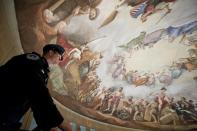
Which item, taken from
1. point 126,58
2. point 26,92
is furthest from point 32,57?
point 126,58

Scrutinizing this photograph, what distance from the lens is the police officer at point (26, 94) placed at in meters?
2.95

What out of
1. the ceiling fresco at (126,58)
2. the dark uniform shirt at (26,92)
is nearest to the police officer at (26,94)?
the dark uniform shirt at (26,92)

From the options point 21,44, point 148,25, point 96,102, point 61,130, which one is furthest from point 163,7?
point 61,130

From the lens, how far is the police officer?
9.68 ft

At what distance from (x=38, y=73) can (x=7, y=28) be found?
18.2ft

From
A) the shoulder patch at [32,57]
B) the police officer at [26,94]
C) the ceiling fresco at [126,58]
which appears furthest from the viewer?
the ceiling fresco at [126,58]

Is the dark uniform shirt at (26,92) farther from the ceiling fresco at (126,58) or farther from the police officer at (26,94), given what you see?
the ceiling fresco at (126,58)

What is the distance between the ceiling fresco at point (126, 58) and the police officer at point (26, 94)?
534 centimetres

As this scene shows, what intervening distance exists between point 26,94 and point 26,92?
0.02 meters

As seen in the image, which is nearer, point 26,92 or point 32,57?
point 26,92

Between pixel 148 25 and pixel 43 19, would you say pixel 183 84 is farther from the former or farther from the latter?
pixel 43 19

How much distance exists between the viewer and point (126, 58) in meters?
9.70

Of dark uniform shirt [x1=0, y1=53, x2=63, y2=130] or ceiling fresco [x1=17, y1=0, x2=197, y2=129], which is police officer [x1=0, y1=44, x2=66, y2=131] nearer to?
dark uniform shirt [x1=0, y1=53, x2=63, y2=130]

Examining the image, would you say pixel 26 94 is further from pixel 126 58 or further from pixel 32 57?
pixel 126 58
